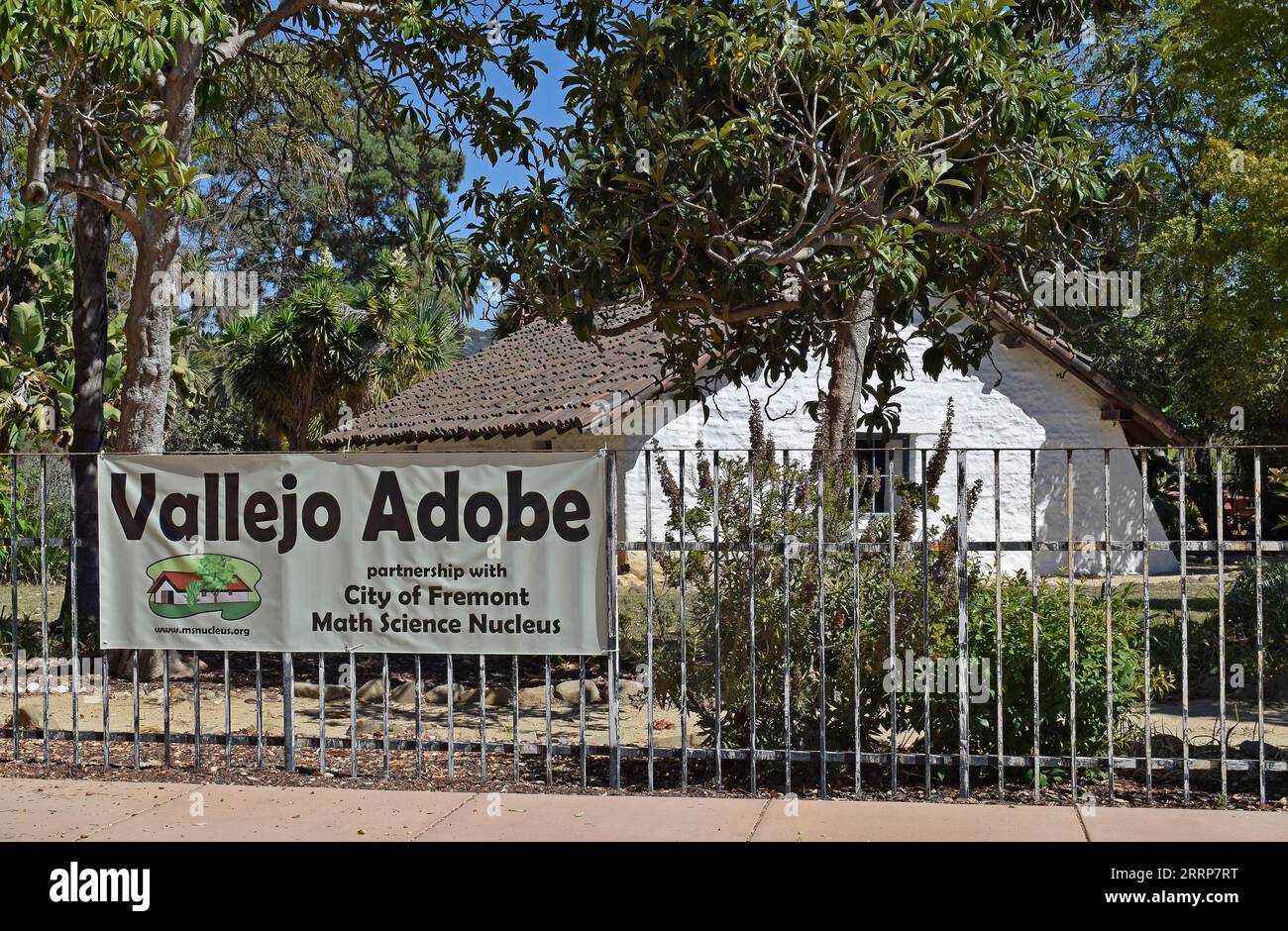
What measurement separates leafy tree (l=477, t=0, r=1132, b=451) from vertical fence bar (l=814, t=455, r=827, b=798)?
7.27 feet

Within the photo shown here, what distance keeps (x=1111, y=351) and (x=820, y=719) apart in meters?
21.8

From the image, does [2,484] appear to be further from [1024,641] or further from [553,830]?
[1024,641]

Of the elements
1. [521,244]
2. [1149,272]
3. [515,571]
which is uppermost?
[1149,272]

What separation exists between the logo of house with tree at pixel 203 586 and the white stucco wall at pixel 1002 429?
1052cm

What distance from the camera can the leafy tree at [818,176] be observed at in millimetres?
8688

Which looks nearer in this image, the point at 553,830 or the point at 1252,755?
the point at 553,830

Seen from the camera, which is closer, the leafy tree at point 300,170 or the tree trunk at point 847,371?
the tree trunk at point 847,371

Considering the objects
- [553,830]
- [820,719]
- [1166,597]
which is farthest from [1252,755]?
[1166,597]

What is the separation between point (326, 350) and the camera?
2542 cm

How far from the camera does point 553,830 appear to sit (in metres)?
6.48

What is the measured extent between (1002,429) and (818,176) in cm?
1156
